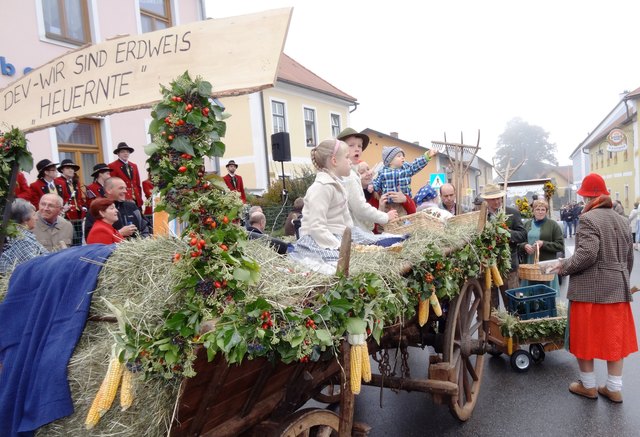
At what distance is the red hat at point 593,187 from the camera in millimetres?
4039

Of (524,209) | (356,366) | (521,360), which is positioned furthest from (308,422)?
(524,209)

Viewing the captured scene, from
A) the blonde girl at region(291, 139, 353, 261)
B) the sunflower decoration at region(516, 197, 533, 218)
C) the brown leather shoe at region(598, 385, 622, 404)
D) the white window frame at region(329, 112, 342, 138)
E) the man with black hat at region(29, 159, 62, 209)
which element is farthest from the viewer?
the white window frame at region(329, 112, 342, 138)

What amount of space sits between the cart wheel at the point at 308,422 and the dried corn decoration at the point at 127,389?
0.76 meters

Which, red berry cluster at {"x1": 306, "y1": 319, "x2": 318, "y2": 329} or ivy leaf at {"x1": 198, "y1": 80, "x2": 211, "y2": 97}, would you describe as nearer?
ivy leaf at {"x1": 198, "y1": 80, "x2": 211, "y2": 97}

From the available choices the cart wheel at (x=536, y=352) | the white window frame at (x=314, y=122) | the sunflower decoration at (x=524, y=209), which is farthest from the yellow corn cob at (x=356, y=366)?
the white window frame at (x=314, y=122)

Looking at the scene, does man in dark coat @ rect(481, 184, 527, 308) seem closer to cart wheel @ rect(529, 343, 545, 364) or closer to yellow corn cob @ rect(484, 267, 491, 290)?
cart wheel @ rect(529, 343, 545, 364)

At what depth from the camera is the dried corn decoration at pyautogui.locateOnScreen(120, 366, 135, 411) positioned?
1.63m

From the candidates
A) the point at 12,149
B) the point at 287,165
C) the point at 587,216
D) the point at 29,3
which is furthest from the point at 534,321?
the point at 287,165

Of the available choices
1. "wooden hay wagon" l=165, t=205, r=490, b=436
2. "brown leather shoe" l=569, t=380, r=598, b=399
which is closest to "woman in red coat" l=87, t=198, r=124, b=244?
"wooden hay wagon" l=165, t=205, r=490, b=436

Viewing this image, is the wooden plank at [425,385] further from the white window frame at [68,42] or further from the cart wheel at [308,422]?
the white window frame at [68,42]

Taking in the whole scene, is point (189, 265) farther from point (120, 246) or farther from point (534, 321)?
point (534, 321)

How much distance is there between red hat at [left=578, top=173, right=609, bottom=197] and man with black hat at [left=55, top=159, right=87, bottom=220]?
6.33 m

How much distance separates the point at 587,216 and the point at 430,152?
1.40 metres

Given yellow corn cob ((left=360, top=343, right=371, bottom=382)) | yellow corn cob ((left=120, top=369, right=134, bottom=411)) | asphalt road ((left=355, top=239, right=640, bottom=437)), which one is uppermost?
yellow corn cob ((left=120, top=369, right=134, bottom=411))
